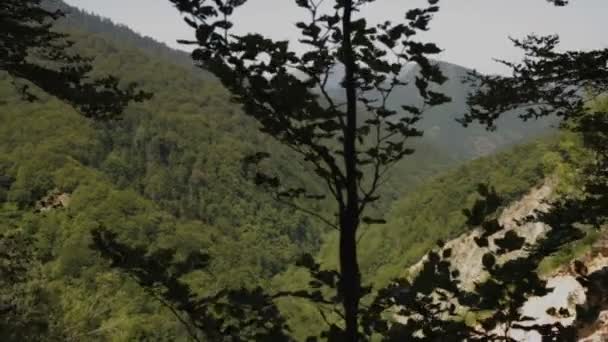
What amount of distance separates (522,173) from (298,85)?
7715cm

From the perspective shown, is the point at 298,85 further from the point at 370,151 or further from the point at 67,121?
the point at 67,121

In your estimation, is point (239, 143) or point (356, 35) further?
point (239, 143)

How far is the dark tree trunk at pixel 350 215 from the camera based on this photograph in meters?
2.48

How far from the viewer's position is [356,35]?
2.57 metres

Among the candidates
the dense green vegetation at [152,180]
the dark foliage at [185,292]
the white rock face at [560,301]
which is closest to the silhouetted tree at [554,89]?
the white rock face at [560,301]

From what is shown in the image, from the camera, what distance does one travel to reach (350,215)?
262cm

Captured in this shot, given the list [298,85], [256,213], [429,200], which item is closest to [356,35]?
[298,85]

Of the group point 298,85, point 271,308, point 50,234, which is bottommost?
point 50,234

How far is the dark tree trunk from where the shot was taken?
2.48m

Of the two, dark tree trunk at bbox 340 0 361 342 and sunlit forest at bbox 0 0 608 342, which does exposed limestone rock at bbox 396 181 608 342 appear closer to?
sunlit forest at bbox 0 0 608 342

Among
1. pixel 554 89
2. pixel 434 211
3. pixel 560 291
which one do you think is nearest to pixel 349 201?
pixel 554 89

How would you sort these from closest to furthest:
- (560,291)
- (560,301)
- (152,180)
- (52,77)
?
(52,77) < (560,301) < (560,291) < (152,180)

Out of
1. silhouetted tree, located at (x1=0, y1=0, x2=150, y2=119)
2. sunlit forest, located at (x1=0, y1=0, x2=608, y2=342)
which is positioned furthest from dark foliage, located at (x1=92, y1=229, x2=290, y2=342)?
silhouetted tree, located at (x1=0, y1=0, x2=150, y2=119)

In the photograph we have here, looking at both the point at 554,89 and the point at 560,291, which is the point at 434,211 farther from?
the point at 554,89
